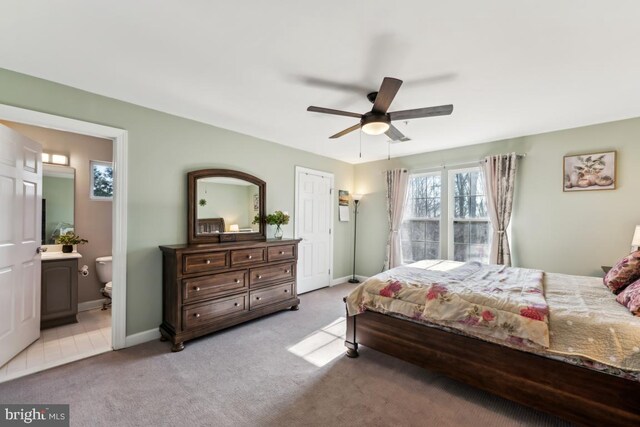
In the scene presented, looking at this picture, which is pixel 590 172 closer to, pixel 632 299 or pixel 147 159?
pixel 632 299

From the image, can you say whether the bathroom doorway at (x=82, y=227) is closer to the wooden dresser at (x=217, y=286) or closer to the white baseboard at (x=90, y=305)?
the white baseboard at (x=90, y=305)

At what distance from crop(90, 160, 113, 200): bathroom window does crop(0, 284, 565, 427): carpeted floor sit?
2.48 meters

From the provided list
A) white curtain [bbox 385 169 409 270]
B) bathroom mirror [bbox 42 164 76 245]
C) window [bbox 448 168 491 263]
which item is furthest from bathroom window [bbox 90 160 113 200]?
window [bbox 448 168 491 263]

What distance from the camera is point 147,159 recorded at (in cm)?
299

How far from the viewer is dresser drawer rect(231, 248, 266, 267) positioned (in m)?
3.25

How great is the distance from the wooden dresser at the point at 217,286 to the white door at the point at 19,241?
1.19 metres

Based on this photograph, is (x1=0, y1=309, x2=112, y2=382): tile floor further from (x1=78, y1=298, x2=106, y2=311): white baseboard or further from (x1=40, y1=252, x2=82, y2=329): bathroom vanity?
(x1=78, y1=298, x2=106, y2=311): white baseboard

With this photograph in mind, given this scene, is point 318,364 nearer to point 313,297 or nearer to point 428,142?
point 313,297

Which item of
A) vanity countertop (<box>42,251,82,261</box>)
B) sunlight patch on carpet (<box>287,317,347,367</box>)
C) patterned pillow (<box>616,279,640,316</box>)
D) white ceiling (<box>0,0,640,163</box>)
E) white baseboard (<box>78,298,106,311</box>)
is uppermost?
white ceiling (<box>0,0,640,163</box>)

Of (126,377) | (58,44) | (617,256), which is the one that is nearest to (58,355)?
(126,377)

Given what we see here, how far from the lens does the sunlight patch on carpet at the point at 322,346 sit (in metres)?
2.63

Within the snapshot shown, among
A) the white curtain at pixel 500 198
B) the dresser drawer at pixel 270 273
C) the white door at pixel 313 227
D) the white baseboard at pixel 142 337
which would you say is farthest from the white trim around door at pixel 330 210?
the white curtain at pixel 500 198

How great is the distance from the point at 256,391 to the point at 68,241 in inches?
133

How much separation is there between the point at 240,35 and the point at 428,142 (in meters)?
3.32
